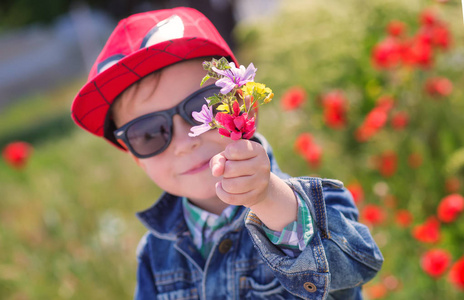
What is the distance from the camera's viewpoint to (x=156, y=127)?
1.18 m

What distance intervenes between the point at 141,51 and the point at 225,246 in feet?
1.91

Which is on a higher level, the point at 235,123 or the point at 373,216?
the point at 235,123

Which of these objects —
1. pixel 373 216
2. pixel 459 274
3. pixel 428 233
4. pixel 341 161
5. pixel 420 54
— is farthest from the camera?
pixel 341 161

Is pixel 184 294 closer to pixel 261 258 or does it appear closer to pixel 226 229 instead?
pixel 226 229

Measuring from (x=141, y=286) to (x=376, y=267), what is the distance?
0.71 m

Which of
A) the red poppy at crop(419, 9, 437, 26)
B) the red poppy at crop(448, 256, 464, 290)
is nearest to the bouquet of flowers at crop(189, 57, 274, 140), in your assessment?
→ the red poppy at crop(448, 256, 464, 290)

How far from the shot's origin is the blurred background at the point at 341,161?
7.23ft

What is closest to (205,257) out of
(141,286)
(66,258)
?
(141,286)

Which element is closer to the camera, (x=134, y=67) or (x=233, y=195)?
(x=233, y=195)

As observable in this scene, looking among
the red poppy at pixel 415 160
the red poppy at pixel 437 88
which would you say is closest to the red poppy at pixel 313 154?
the red poppy at pixel 415 160

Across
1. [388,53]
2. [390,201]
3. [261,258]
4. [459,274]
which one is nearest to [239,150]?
[261,258]

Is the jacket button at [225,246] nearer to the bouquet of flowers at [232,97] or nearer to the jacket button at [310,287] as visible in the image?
the jacket button at [310,287]

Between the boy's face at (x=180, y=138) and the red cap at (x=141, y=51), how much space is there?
1.2 inches

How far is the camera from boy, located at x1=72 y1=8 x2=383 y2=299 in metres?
0.93
